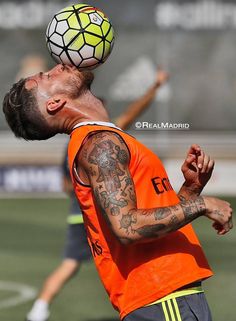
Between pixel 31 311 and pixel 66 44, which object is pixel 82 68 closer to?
pixel 66 44

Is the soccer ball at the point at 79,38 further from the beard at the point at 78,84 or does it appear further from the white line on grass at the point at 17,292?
the white line on grass at the point at 17,292

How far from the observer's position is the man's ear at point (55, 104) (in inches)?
183

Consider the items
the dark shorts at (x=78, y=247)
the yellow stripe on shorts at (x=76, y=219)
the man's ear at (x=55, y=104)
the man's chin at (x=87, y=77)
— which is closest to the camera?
the man's ear at (x=55, y=104)

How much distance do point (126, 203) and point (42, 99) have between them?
0.76 metres

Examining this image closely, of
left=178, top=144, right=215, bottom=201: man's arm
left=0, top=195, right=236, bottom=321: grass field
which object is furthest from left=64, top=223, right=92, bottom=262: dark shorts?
left=178, top=144, right=215, bottom=201: man's arm

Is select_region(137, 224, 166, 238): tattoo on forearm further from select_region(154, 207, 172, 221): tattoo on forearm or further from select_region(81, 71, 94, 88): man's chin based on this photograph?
select_region(81, 71, 94, 88): man's chin

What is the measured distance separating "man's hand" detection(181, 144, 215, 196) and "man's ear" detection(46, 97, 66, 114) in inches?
28.5

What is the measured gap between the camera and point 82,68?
4.83m

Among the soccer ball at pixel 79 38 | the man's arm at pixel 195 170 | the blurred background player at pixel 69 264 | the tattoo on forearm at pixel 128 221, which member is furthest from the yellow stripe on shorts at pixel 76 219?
the tattoo on forearm at pixel 128 221

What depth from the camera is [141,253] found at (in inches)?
180

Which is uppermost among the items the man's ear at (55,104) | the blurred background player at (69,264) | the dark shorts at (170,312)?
the man's ear at (55,104)

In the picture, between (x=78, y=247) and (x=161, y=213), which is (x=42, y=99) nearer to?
(x=161, y=213)

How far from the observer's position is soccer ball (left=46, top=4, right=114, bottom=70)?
4828mm

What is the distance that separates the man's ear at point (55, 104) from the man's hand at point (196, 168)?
0.72m
